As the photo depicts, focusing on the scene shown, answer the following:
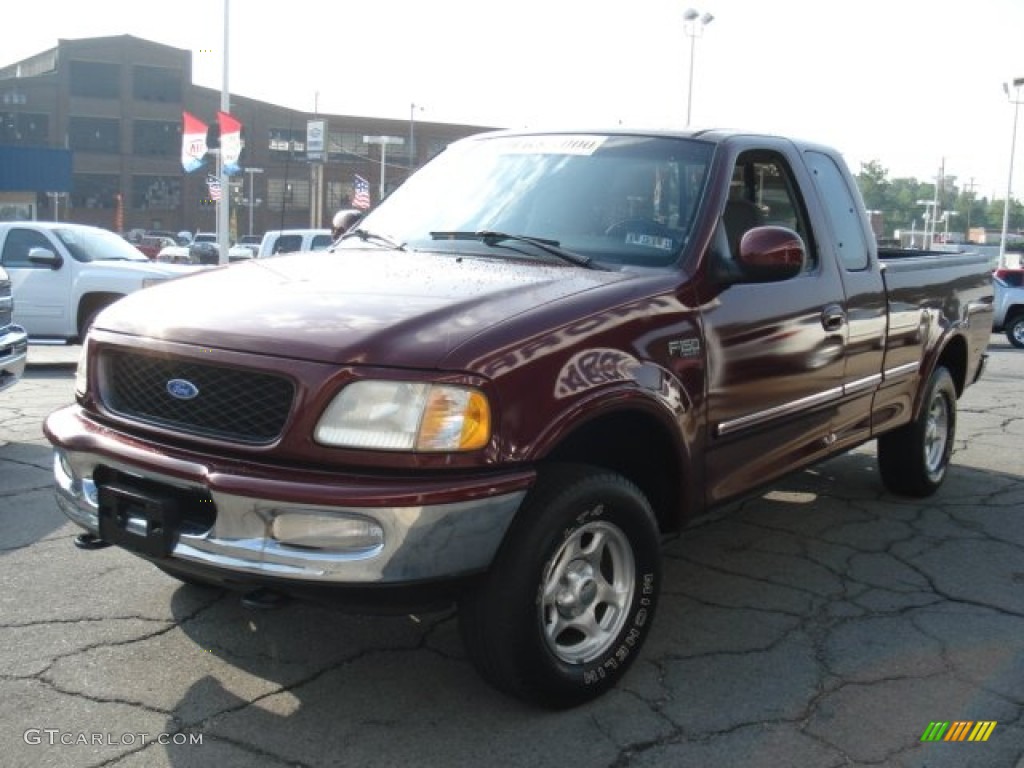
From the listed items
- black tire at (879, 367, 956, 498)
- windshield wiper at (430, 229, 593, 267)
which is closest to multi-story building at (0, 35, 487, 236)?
black tire at (879, 367, 956, 498)

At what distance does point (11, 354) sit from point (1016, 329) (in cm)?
1749

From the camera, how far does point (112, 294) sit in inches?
466

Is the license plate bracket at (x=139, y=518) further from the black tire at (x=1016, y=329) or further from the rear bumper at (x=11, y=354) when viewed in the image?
the black tire at (x=1016, y=329)

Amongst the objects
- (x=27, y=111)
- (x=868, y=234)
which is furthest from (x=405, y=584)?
(x=27, y=111)

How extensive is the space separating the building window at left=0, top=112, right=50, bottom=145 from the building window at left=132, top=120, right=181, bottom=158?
20.1ft

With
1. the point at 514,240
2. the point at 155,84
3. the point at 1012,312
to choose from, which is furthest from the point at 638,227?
the point at 155,84

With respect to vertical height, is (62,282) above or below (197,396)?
below

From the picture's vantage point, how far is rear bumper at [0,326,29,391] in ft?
21.8

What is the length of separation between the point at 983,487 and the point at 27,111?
81032mm

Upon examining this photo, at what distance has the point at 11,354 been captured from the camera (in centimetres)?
677

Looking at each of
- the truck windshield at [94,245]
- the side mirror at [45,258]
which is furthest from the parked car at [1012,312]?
the side mirror at [45,258]

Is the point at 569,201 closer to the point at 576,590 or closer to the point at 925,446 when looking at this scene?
the point at 576,590

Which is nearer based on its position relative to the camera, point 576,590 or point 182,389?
point 182,389

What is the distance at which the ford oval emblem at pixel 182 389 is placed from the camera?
3.01 metres
